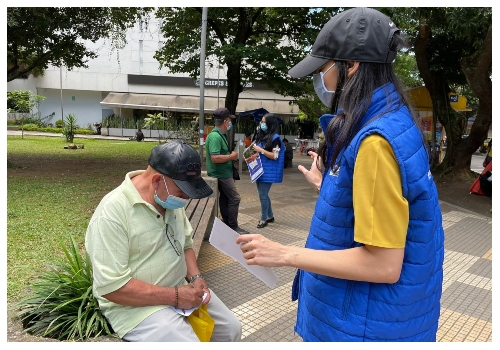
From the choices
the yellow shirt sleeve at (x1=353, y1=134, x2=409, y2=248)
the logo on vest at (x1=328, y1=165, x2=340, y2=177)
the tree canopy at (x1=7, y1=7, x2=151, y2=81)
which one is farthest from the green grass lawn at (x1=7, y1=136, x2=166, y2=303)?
the tree canopy at (x1=7, y1=7, x2=151, y2=81)

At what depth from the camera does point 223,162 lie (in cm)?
598

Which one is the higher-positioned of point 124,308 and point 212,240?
point 212,240

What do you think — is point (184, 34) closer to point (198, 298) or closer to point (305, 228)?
point (305, 228)

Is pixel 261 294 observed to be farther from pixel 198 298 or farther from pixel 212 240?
pixel 212 240

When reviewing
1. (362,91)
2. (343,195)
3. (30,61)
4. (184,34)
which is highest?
(184,34)

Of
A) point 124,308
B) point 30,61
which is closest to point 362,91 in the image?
point 124,308

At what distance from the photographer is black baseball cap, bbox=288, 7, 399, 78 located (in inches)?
51.6

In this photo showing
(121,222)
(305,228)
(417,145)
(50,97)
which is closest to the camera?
(417,145)

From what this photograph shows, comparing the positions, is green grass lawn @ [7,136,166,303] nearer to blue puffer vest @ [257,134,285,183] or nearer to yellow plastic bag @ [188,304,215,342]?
yellow plastic bag @ [188,304,215,342]

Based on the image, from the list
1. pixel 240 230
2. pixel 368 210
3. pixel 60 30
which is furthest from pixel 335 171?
pixel 60 30

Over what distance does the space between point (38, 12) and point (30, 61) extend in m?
4.94

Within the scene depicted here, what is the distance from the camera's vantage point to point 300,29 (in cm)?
1430

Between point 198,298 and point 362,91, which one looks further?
point 198,298

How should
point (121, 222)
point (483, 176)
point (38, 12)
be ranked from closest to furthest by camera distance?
point (121, 222)
point (38, 12)
point (483, 176)
